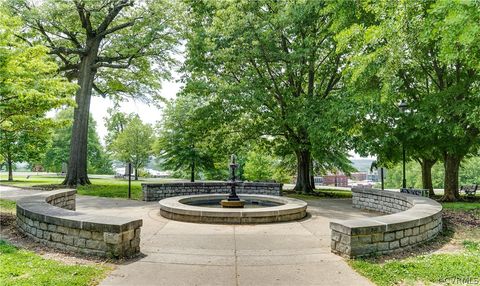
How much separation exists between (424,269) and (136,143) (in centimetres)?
3837

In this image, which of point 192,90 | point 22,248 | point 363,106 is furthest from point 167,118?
point 22,248

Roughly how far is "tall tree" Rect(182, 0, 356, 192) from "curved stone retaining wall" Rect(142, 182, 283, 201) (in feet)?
9.78

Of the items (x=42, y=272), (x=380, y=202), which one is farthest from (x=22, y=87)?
(x=380, y=202)

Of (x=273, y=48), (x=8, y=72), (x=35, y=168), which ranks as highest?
(x=273, y=48)

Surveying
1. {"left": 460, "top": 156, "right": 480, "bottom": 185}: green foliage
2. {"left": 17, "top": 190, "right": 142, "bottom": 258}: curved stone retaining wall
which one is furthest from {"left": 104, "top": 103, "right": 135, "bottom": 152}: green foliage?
{"left": 460, "top": 156, "right": 480, "bottom": 185}: green foliage

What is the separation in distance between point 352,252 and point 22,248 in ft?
18.8

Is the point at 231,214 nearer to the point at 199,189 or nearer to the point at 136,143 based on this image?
the point at 199,189

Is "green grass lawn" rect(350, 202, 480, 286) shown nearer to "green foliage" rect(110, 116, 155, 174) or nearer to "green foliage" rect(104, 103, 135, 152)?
"green foliage" rect(110, 116, 155, 174)

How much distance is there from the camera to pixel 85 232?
223 inches

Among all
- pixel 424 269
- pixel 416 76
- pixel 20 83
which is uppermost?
pixel 416 76

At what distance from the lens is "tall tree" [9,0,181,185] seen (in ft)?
64.0

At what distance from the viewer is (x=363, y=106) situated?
43.7 ft

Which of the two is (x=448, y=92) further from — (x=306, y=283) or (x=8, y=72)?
(x=8, y=72)

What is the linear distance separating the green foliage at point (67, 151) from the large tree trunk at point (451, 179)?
39262 millimetres
